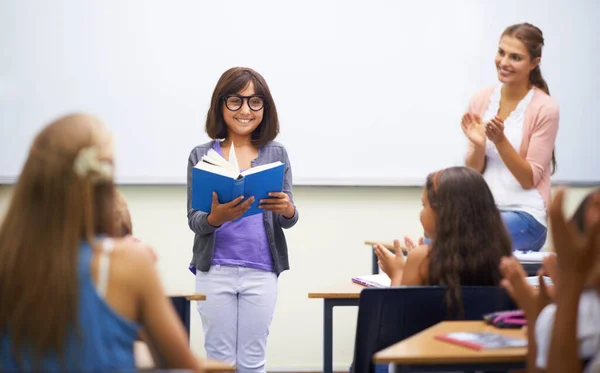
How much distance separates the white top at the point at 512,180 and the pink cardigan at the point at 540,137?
3 cm

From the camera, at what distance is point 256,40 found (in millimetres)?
4832

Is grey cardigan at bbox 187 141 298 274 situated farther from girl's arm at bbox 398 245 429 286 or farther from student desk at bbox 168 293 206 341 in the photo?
girl's arm at bbox 398 245 429 286

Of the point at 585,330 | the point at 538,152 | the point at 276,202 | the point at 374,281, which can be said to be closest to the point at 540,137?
the point at 538,152

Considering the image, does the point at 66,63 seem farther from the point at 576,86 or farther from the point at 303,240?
the point at 576,86

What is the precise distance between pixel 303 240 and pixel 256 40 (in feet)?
4.01

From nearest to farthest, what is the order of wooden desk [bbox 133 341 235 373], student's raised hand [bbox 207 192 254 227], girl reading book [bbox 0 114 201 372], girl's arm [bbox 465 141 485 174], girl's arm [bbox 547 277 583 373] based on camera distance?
girl reading book [bbox 0 114 201 372] → girl's arm [bbox 547 277 583 373] → wooden desk [bbox 133 341 235 373] → student's raised hand [bbox 207 192 254 227] → girl's arm [bbox 465 141 485 174]

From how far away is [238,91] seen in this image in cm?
342

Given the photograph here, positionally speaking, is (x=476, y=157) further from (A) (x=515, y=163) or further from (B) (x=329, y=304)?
(B) (x=329, y=304)

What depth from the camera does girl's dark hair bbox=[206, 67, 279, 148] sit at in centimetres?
343

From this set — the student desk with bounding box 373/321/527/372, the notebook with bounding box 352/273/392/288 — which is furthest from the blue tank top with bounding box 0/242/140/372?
the notebook with bounding box 352/273/392/288

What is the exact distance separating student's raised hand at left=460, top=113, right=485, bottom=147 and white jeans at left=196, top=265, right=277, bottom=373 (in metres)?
1.09

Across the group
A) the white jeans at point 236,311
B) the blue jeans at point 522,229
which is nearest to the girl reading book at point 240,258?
the white jeans at point 236,311

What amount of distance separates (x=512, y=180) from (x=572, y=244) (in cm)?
189

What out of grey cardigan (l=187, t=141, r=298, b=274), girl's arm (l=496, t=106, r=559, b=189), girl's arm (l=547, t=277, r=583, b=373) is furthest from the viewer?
girl's arm (l=496, t=106, r=559, b=189)
